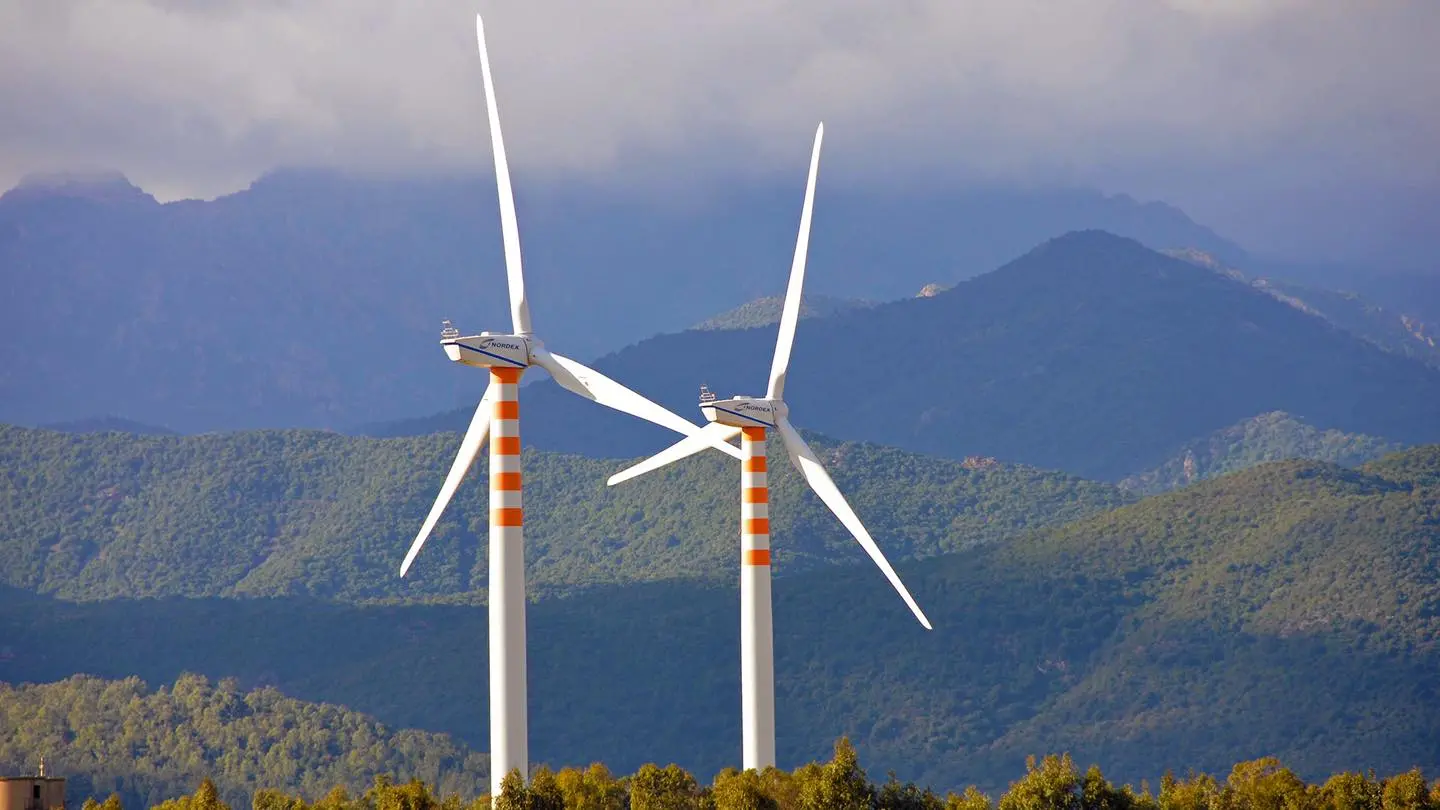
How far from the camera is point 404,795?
9194 cm

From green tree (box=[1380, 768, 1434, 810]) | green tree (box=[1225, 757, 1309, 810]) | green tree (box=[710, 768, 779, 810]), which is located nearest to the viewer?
green tree (box=[710, 768, 779, 810])

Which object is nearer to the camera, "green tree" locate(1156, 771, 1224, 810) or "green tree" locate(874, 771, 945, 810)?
"green tree" locate(874, 771, 945, 810)

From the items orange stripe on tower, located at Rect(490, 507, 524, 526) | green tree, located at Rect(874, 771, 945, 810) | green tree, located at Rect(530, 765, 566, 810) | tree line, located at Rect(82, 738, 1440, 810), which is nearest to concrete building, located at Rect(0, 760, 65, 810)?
tree line, located at Rect(82, 738, 1440, 810)

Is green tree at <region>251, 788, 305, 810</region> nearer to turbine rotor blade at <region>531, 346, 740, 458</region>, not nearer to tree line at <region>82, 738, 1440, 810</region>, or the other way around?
tree line at <region>82, 738, 1440, 810</region>

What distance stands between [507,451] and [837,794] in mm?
16894

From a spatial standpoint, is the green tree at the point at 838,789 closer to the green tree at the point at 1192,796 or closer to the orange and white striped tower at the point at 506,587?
the orange and white striped tower at the point at 506,587

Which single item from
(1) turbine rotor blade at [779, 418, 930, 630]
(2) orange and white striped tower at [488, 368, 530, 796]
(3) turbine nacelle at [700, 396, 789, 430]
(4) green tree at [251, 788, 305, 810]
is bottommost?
(4) green tree at [251, 788, 305, 810]

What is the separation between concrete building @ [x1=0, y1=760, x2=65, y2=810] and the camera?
93875 mm

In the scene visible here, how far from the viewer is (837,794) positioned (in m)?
91.3

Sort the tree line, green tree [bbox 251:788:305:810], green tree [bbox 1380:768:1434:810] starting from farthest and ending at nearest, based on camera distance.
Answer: green tree [bbox 251:788:305:810] < green tree [bbox 1380:768:1434:810] < the tree line

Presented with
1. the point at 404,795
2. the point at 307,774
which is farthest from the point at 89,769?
the point at 404,795

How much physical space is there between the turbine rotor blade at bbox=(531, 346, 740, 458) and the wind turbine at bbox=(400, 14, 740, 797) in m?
0.03

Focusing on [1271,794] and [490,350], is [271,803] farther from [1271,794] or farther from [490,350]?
[1271,794]

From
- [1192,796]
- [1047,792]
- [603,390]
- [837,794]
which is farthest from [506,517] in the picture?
[1192,796]
